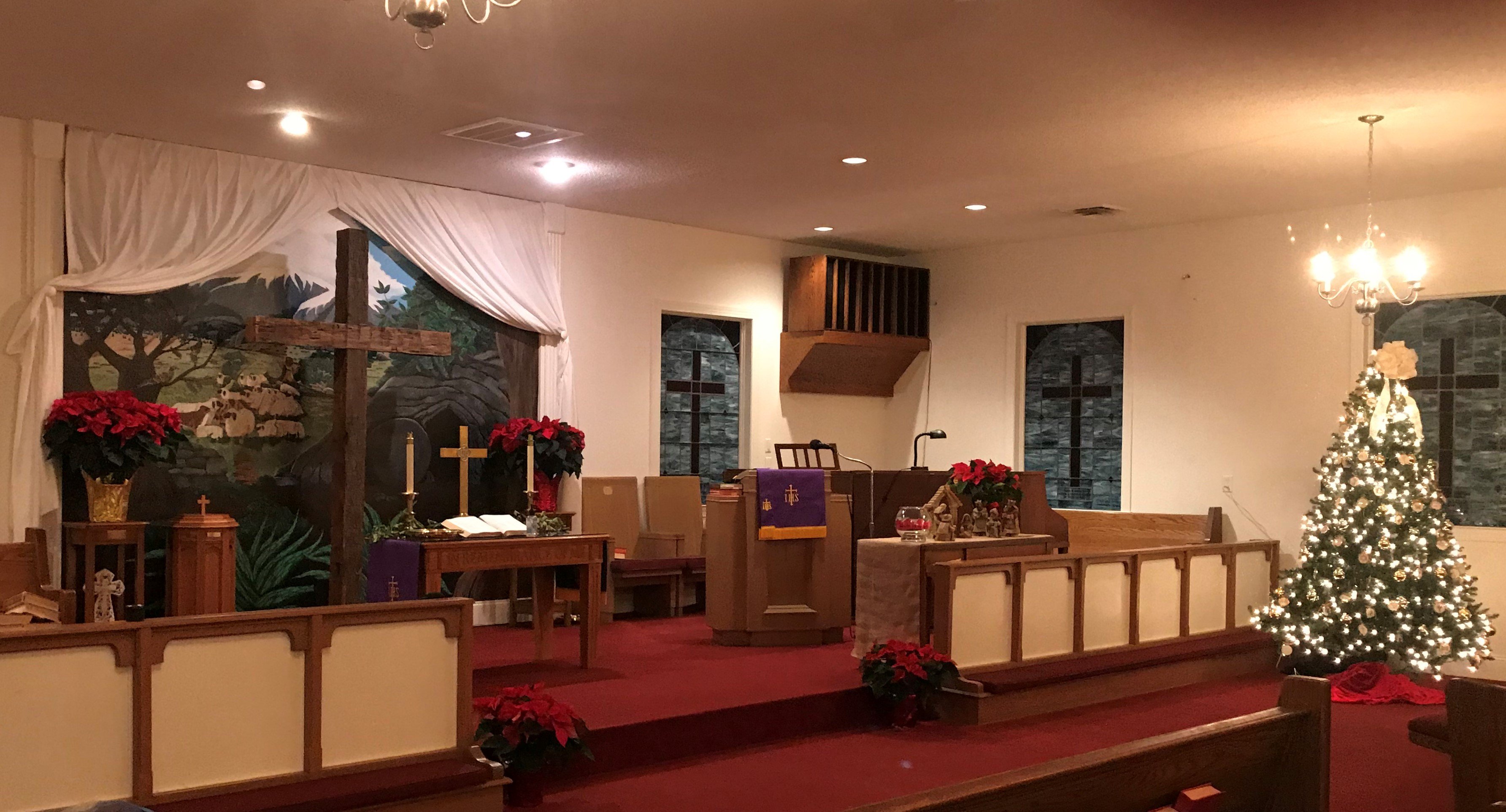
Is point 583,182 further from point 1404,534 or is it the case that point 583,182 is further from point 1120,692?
point 1404,534

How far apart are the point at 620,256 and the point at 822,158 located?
8.14ft

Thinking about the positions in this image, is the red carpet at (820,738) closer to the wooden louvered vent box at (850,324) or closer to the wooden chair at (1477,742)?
the wooden chair at (1477,742)

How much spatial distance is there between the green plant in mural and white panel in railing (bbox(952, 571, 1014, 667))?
3858 millimetres

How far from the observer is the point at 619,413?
31.9ft

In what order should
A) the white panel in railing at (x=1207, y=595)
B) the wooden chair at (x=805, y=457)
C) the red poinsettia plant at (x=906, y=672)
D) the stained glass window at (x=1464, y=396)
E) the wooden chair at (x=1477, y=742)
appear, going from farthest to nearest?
the wooden chair at (x=805, y=457) < the stained glass window at (x=1464, y=396) < the white panel in railing at (x=1207, y=595) < the red poinsettia plant at (x=906, y=672) < the wooden chair at (x=1477, y=742)

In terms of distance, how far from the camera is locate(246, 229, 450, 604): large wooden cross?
7.66 meters

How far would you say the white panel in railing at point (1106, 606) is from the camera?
7.49 metres

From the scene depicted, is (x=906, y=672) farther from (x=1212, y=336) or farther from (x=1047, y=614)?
(x=1212, y=336)

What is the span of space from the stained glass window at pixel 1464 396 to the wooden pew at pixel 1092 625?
48.4 inches

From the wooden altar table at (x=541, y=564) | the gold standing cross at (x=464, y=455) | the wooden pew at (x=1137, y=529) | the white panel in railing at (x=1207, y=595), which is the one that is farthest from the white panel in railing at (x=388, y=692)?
the wooden pew at (x=1137, y=529)

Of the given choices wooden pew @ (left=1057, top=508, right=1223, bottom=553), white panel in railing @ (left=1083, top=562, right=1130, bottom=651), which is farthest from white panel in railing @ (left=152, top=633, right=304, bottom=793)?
wooden pew @ (left=1057, top=508, right=1223, bottom=553)

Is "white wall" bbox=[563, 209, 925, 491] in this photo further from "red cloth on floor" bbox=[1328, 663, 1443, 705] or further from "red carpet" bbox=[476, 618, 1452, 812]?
"red cloth on floor" bbox=[1328, 663, 1443, 705]

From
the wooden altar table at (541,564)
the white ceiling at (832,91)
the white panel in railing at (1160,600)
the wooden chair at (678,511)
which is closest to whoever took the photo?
the white ceiling at (832,91)

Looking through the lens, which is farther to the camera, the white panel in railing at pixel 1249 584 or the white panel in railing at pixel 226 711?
the white panel in railing at pixel 1249 584
